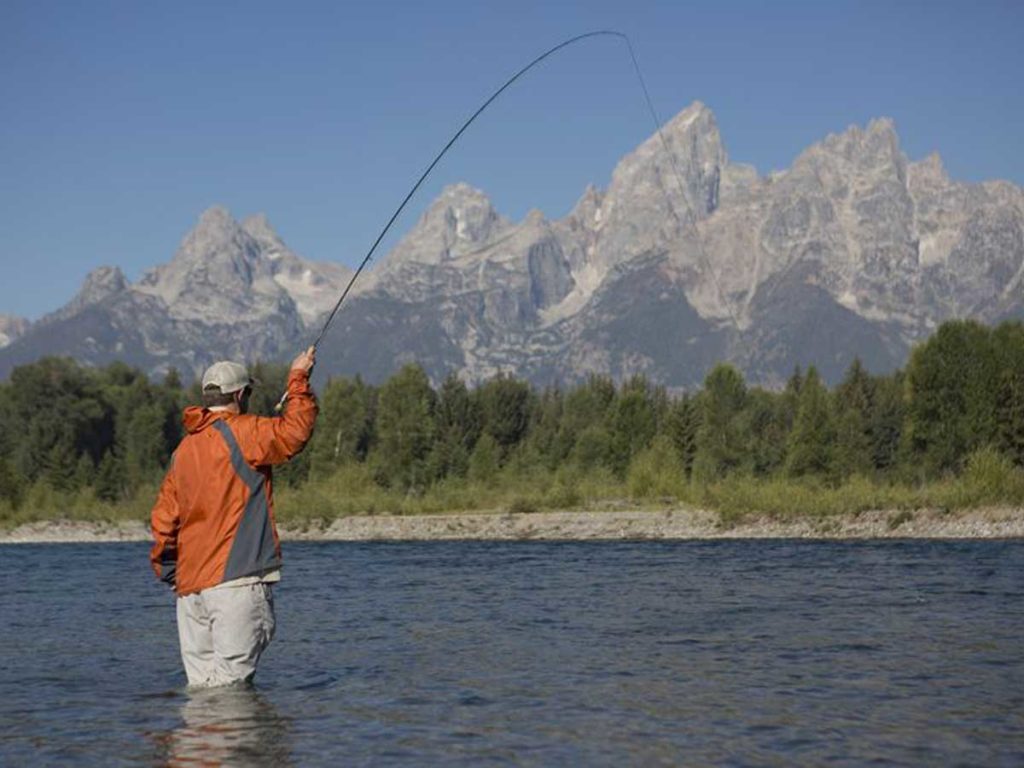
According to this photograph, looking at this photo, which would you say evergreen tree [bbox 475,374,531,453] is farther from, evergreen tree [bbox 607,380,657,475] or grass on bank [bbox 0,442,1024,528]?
grass on bank [bbox 0,442,1024,528]

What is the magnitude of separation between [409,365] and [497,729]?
88225 millimetres

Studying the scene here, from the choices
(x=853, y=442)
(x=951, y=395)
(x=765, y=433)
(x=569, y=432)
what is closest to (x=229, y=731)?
(x=951, y=395)

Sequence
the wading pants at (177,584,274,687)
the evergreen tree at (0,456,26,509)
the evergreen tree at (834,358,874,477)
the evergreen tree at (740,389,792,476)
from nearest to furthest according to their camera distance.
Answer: the wading pants at (177,584,274,687) → the evergreen tree at (834,358,874,477) → the evergreen tree at (0,456,26,509) → the evergreen tree at (740,389,792,476)

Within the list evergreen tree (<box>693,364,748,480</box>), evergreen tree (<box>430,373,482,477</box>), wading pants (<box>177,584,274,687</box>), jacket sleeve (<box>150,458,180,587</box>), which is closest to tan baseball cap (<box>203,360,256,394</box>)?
jacket sleeve (<box>150,458,180,587</box>)

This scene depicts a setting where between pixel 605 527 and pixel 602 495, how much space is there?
1278cm

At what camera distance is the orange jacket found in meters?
9.87

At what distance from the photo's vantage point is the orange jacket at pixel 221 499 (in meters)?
9.87

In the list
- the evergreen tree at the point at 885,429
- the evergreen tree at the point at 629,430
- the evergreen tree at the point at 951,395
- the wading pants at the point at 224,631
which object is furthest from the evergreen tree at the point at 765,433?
the wading pants at the point at 224,631

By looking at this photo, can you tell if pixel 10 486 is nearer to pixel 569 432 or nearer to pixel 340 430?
pixel 340 430

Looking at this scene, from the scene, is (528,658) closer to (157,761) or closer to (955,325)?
(157,761)

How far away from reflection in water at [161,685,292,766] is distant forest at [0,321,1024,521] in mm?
54400

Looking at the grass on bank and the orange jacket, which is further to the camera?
the grass on bank

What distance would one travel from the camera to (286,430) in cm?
959

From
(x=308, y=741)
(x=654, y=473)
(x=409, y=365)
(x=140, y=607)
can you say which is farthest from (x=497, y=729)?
(x=409, y=365)
